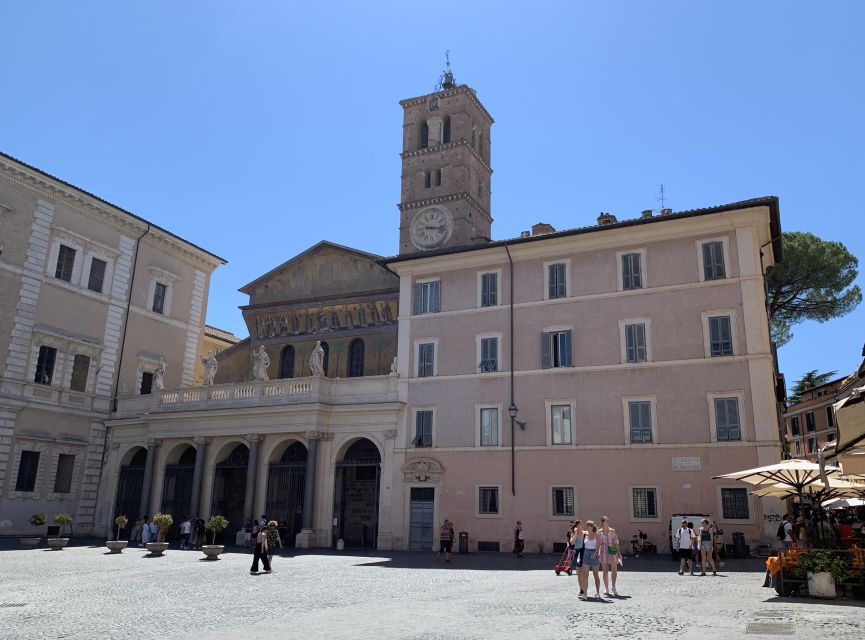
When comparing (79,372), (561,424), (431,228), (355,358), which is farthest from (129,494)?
(431,228)

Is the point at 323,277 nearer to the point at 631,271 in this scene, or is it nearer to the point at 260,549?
the point at 631,271

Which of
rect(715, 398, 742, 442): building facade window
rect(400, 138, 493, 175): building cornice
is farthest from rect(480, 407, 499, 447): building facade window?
rect(400, 138, 493, 175): building cornice

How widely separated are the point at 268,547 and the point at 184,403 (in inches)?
674

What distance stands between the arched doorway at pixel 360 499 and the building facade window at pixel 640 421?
11339 millimetres

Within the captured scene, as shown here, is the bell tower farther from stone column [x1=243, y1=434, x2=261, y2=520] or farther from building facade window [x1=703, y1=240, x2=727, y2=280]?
building facade window [x1=703, y1=240, x2=727, y2=280]

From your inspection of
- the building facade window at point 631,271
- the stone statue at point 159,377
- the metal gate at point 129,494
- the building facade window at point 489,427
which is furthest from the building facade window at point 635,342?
the metal gate at point 129,494

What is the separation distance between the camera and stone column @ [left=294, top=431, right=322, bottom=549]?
3014 cm

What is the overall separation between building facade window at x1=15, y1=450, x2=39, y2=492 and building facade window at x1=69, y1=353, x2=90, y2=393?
3706 millimetres

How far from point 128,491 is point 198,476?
5.58 meters

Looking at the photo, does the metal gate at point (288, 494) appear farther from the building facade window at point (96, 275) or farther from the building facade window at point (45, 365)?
the building facade window at point (96, 275)

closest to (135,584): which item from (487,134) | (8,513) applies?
(8,513)

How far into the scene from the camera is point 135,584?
671 inches

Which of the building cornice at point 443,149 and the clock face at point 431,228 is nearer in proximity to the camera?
the clock face at point 431,228

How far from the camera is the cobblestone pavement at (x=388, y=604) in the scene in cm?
1056
